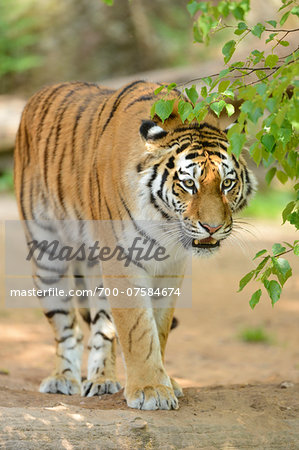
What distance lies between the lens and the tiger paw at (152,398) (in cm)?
340

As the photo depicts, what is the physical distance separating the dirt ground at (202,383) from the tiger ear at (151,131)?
2.34 ft

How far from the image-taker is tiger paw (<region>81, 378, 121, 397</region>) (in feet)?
13.6

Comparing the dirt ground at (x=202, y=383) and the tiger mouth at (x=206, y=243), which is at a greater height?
the tiger mouth at (x=206, y=243)

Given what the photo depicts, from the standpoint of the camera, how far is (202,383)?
516 cm

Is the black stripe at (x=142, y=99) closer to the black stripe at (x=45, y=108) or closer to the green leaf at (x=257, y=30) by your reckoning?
the black stripe at (x=45, y=108)

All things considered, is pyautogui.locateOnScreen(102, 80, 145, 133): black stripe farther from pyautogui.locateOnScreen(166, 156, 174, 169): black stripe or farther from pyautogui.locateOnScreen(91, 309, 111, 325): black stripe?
pyautogui.locateOnScreen(91, 309, 111, 325): black stripe

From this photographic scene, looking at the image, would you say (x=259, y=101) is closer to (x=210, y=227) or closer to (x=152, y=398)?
(x=210, y=227)

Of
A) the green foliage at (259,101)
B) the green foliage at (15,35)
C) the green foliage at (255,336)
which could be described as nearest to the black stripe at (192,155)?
the green foliage at (259,101)

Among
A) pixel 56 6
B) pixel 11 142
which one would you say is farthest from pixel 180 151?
pixel 56 6

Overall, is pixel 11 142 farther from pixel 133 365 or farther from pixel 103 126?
pixel 133 365

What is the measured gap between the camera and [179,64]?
1580cm

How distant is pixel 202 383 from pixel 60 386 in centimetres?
127

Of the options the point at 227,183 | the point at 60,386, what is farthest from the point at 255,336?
the point at 227,183

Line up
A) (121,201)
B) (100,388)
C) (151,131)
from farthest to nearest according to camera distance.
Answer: (100,388), (121,201), (151,131)
